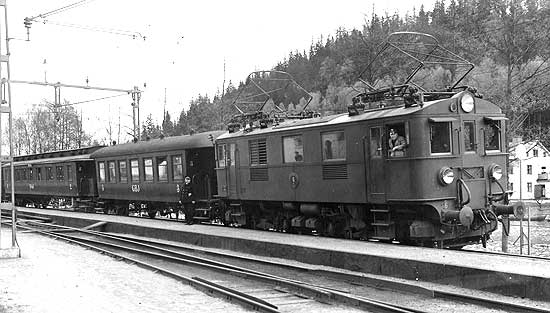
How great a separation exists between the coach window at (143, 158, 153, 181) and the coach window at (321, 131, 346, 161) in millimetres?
11374

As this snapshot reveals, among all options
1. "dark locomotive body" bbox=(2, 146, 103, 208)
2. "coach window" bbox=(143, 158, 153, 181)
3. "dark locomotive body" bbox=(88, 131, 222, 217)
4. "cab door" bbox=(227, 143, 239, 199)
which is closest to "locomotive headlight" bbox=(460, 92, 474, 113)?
"cab door" bbox=(227, 143, 239, 199)

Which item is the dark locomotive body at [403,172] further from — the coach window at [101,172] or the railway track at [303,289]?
the coach window at [101,172]

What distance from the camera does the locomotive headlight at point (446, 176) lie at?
41.1 feet

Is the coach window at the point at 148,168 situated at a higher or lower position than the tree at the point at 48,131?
lower

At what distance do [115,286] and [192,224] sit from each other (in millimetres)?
10696

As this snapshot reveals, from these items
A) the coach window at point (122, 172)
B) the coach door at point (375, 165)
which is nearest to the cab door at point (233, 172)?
the coach door at point (375, 165)

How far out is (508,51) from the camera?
21.9 meters

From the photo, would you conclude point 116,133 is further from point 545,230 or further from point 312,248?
point 312,248

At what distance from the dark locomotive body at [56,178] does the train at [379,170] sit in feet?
47.7

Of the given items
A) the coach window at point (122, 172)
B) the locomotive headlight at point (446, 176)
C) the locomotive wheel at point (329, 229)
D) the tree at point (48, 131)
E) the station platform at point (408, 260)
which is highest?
the tree at point (48, 131)

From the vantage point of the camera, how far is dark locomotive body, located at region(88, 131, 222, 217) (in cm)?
2202

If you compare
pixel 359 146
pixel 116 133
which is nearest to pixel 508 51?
pixel 359 146

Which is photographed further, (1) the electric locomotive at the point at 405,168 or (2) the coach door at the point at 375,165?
(2) the coach door at the point at 375,165

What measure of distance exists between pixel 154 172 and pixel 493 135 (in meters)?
14.3
